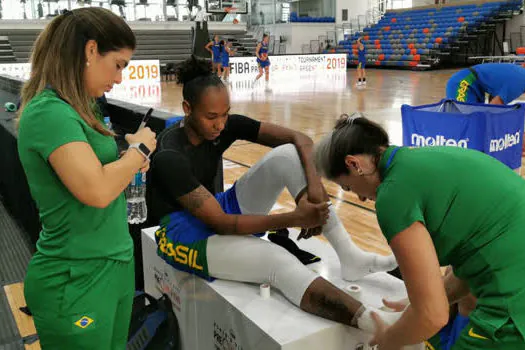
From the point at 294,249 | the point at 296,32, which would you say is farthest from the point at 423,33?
the point at 294,249

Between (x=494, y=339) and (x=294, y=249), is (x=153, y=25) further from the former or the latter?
(x=494, y=339)

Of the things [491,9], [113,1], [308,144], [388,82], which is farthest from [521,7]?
[308,144]

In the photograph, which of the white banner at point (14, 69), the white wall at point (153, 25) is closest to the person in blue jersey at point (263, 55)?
the white wall at point (153, 25)

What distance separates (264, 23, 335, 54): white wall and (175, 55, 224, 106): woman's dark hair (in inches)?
892

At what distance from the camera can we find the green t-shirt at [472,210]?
110cm

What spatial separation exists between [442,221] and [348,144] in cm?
27

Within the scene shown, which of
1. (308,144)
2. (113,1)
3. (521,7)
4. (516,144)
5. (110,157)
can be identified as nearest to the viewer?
(110,157)

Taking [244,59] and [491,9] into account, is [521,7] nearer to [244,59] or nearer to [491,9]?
[491,9]

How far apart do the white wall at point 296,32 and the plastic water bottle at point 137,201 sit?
72.4 ft

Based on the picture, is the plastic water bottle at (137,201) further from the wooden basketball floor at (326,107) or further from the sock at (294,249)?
the sock at (294,249)

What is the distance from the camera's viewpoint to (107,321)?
1349 millimetres

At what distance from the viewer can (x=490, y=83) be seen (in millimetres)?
3621

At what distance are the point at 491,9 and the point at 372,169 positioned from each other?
22.0m

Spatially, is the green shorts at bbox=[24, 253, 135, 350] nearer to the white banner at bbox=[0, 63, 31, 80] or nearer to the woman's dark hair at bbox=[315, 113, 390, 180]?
the woman's dark hair at bbox=[315, 113, 390, 180]
